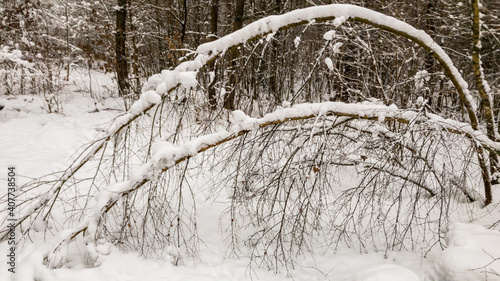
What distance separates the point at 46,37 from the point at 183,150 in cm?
899

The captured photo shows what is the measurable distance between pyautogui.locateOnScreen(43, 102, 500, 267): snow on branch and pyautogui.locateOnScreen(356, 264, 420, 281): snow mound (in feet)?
4.88

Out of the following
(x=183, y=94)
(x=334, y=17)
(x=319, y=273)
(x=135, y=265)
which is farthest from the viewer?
(x=319, y=273)

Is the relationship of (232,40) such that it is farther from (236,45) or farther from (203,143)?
(203,143)

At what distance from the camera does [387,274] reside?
10.3ft

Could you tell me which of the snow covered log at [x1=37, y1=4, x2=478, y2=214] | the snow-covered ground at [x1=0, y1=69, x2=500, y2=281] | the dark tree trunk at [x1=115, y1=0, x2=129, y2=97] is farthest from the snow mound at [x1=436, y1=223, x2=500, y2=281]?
the dark tree trunk at [x1=115, y1=0, x2=129, y2=97]

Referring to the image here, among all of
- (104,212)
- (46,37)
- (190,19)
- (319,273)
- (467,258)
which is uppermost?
(190,19)

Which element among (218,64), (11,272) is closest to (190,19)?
(218,64)

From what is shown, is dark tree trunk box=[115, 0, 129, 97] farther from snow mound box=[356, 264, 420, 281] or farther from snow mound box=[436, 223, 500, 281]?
snow mound box=[436, 223, 500, 281]

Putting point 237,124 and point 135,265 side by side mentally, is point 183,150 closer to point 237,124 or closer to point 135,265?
point 237,124

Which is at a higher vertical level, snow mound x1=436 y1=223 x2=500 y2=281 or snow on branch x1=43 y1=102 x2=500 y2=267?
snow on branch x1=43 y1=102 x2=500 y2=267

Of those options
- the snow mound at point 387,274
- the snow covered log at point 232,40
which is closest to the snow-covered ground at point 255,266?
the snow mound at point 387,274

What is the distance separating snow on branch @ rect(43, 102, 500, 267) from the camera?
2.99m

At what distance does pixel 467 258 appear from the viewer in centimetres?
301

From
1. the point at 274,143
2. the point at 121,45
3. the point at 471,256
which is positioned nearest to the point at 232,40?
the point at 274,143
